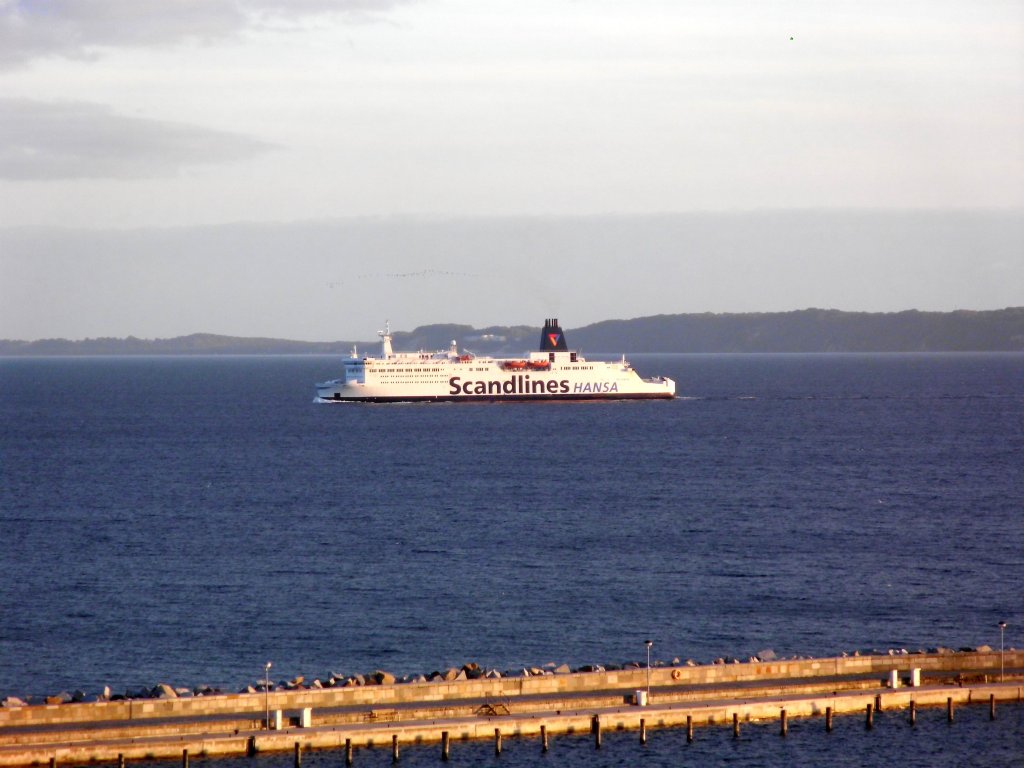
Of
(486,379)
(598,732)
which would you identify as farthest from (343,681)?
(486,379)

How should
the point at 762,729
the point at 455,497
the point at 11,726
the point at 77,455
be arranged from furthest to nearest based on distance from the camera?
the point at 77,455 < the point at 455,497 < the point at 762,729 < the point at 11,726

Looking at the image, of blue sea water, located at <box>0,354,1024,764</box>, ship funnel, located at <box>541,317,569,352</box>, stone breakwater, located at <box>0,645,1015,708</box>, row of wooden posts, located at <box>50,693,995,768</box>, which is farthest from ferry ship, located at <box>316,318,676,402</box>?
row of wooden posts, located at <box>50,693,995,768</box>

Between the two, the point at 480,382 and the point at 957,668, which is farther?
the point at 480,382

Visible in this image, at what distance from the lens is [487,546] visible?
142 ft

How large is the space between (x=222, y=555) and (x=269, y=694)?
18534 mm

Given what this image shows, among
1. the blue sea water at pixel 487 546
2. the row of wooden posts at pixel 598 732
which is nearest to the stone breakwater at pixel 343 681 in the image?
the blue sea water at pixel 487 546

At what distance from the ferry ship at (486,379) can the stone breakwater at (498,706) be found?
81.0 metres

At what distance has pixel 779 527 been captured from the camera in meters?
47.3

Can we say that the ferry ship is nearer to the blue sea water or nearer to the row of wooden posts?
the blue sea water

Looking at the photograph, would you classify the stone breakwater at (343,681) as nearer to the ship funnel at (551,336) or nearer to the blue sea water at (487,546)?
the blue sea water at (487,546)

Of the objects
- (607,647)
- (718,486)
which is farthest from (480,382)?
(607,647)

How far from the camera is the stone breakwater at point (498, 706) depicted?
72.6 feet

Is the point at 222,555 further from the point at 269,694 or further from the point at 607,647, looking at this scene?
the point at 269,694

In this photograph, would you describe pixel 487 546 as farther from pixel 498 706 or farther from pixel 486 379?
pixel 486 379
